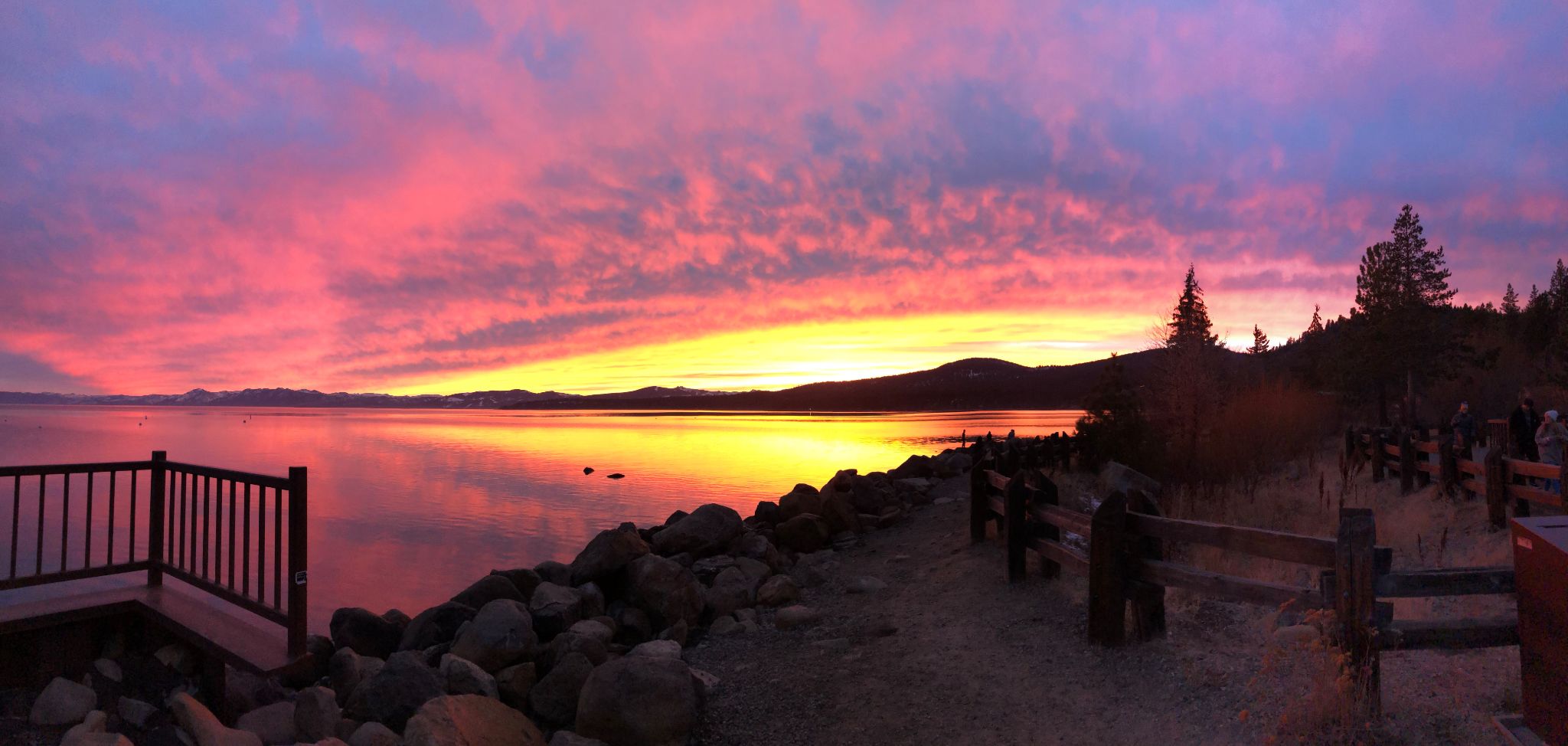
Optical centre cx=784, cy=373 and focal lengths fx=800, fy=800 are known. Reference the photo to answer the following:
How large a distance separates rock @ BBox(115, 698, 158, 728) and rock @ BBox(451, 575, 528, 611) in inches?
157

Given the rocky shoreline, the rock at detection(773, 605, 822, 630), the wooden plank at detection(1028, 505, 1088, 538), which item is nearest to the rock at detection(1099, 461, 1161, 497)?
the rocky shoreline

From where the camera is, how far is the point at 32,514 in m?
20.9

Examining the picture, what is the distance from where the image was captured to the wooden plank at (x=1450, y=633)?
15.3ft

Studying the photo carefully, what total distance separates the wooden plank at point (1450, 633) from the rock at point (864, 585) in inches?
273

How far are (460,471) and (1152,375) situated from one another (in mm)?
30590

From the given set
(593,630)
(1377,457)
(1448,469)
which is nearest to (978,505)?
(593,630)

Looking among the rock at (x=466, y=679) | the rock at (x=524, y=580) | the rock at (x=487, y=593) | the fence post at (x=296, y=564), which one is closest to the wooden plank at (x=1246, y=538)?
the rock at (x=466, y=679)

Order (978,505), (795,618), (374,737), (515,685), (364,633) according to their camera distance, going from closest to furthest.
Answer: (374,737)
(515,685)
(364,633)
(795,618)
(978,505)

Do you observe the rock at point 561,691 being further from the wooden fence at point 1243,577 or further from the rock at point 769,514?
the rock at point 769,514

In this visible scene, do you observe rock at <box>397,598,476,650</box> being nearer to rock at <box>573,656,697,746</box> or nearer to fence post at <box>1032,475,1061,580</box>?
rock at <box>573,656,697,746</box>

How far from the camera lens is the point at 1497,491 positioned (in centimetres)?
1149

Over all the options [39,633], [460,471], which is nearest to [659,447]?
[460,471]

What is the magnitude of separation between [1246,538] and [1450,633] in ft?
4.07

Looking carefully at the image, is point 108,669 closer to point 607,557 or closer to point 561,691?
point 561,691
